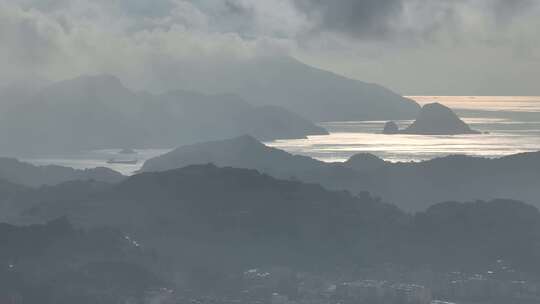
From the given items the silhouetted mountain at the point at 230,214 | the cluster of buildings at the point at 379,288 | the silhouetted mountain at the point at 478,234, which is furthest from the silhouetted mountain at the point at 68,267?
the silhouetted mountain at the point at 478,234

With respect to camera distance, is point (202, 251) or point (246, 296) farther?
point (202, 251)

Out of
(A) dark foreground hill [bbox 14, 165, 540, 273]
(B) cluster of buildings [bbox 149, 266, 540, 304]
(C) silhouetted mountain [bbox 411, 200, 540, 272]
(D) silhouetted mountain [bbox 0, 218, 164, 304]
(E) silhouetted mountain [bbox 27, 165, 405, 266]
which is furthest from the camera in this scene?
(E) silhouetted mountain [bbox 27, 165, 405, 266]

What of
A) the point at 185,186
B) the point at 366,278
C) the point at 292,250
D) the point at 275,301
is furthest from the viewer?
the point at 185,186

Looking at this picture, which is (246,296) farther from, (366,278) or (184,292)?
(366,278)

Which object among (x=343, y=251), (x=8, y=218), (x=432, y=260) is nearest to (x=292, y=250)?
(x=343, y=251)

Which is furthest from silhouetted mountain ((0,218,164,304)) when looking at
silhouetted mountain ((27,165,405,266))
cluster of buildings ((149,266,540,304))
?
silhouetted mountain ((27,165,405,266))

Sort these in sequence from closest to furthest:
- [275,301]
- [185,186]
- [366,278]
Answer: [275,301] → [366,278] → [185,186]

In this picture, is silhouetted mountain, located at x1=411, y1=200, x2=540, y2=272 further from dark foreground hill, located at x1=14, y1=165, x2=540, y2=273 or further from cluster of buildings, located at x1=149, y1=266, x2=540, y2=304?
cluster of buildings, located at x1=149, y1=266, x2=540, y2=304
